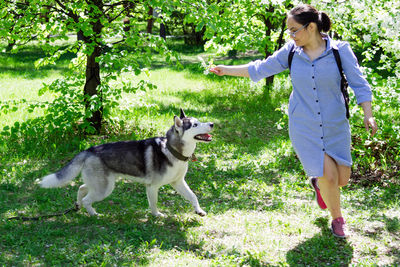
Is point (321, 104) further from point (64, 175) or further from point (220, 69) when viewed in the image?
point (64, 175)

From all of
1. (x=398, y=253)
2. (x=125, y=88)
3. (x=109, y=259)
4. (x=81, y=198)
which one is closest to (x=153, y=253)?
(x=109, y=259)

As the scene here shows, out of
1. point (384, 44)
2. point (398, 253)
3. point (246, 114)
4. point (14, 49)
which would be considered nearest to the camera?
→ point (398, 253)

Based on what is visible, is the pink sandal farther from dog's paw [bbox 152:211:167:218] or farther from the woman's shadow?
dog's paw [bbox 152:211:167:218]

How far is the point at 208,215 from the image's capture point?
514 centimetres

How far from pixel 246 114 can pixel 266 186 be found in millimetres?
3979

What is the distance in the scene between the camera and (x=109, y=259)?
12.8 ft

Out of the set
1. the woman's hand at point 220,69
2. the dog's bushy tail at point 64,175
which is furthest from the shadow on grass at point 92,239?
the woman's hand at point 220,69

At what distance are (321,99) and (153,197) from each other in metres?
2.25

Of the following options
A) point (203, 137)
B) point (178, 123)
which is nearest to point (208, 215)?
point (203, 137)

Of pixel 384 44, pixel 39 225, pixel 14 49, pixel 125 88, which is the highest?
pixel 384 44

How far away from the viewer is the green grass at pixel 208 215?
4.11 m

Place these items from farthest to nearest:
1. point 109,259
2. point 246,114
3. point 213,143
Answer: point 246,114, point 213,143, point 109,259

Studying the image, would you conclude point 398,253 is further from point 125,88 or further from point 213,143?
point 125,88

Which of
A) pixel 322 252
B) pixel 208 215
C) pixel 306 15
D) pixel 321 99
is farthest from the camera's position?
pixel 208 215
